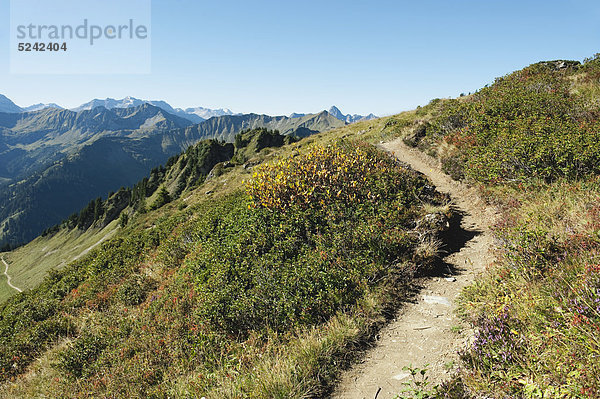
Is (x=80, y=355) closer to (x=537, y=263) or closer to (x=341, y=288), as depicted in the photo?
(x=341, y=288)

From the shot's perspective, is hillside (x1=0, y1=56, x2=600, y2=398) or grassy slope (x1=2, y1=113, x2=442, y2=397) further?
grassy slope (x1=2, y1=113, x2=442, y2=397)

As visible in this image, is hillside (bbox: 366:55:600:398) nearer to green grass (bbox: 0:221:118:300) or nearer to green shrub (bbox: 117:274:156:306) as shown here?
green shrub (bbox: 117:274:156:306)

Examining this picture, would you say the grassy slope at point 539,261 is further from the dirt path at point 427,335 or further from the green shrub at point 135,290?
the green shrub at point 135,290

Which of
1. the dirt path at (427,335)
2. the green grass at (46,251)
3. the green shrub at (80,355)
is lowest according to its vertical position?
the green grass at (46,251)

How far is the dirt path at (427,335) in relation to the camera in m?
4.70

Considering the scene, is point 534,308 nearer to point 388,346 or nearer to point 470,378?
point 470,378

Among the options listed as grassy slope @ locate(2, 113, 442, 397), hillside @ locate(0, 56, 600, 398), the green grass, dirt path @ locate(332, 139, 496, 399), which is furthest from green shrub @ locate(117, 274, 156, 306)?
the green grass

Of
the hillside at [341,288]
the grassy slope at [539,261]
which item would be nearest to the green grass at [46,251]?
the hillside at [341,288]

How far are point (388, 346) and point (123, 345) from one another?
6.89 m

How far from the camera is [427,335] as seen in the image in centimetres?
564

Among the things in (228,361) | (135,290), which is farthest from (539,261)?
(135,290)

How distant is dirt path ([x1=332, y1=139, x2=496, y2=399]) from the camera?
4.70 metres

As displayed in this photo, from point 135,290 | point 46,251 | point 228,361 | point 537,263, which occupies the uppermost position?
point 537,263

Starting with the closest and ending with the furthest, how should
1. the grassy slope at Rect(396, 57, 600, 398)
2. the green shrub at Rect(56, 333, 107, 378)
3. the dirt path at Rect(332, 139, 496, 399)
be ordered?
the grassy slope at Rect(396, 57, 600, 398) → the dirt path at Rect(332, 139, 496, 399) → the green shrub at Rect(56, 333, 107, 378)
